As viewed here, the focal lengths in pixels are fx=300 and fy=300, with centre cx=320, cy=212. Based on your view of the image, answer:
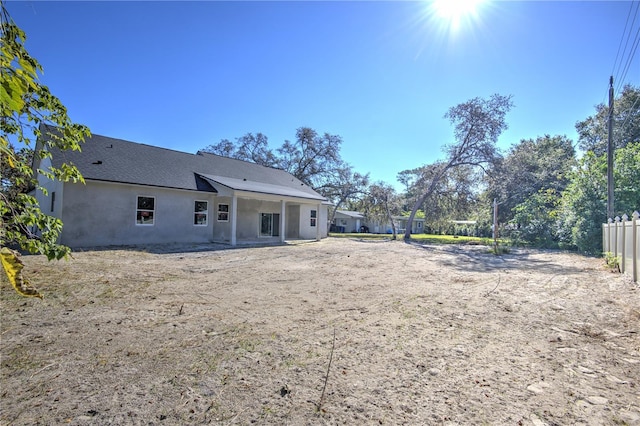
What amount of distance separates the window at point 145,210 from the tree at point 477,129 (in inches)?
811

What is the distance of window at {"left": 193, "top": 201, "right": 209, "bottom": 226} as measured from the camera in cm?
1603

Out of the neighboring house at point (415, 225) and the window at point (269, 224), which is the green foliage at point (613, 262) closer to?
the window at point (269, 224)

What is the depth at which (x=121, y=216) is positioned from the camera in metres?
13.4

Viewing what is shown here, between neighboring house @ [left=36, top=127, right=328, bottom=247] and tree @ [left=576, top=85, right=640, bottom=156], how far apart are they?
2563 centimetres

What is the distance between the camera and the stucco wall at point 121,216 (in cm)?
1228

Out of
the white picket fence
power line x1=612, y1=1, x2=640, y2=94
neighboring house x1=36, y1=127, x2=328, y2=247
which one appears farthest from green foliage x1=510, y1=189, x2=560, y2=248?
neighboring house x1=36, y1=127, x2=328, y2=247

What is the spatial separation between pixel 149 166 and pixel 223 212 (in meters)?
4.47

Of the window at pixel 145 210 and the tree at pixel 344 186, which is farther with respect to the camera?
the tree at pixel 344 186

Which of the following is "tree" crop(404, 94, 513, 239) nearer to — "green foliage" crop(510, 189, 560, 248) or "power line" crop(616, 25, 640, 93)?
"green foliage" crop(510, 189, 560, 248)

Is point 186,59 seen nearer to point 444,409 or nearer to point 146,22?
point 146,22

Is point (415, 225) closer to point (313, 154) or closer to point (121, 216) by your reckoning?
point (313, 154)

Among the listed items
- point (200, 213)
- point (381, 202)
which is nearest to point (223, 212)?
point (200, 213)

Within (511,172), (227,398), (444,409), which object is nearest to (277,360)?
(227,398)

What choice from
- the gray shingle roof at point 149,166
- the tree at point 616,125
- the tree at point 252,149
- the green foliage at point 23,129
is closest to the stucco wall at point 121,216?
the gray shingle roof at point 149,166
